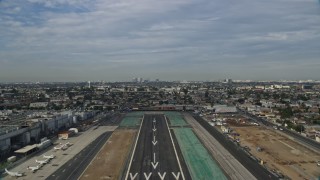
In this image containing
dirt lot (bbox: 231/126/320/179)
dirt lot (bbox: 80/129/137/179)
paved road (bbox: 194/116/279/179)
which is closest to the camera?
dirt lot (bbox: 80/129/137/179)

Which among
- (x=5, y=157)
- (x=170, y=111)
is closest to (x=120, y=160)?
(x=5, y=157)

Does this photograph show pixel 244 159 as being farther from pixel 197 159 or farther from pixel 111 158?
pixel 111 158

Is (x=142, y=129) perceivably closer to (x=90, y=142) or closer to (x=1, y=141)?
(x=90, y=142)

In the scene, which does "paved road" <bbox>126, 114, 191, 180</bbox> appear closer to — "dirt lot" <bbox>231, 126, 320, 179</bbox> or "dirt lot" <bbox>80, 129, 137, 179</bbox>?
"dirt lot" <bbox>80, 129, 137, 179</bbox>

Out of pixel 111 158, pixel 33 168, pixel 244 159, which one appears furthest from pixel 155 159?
pixel 33 168

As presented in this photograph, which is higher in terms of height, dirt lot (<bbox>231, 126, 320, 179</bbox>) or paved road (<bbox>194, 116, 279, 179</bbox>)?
paved road (<bbox>194, 116, 279, 179</bbox>)

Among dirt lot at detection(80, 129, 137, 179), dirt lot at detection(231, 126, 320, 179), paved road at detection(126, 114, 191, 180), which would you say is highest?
paved road at detection(126, 114, 191, 180)

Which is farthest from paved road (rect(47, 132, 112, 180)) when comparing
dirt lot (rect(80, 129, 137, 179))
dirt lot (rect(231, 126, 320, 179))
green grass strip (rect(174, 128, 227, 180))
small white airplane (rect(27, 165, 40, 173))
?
dirt lot (rect(231, 126, 320, 179))
